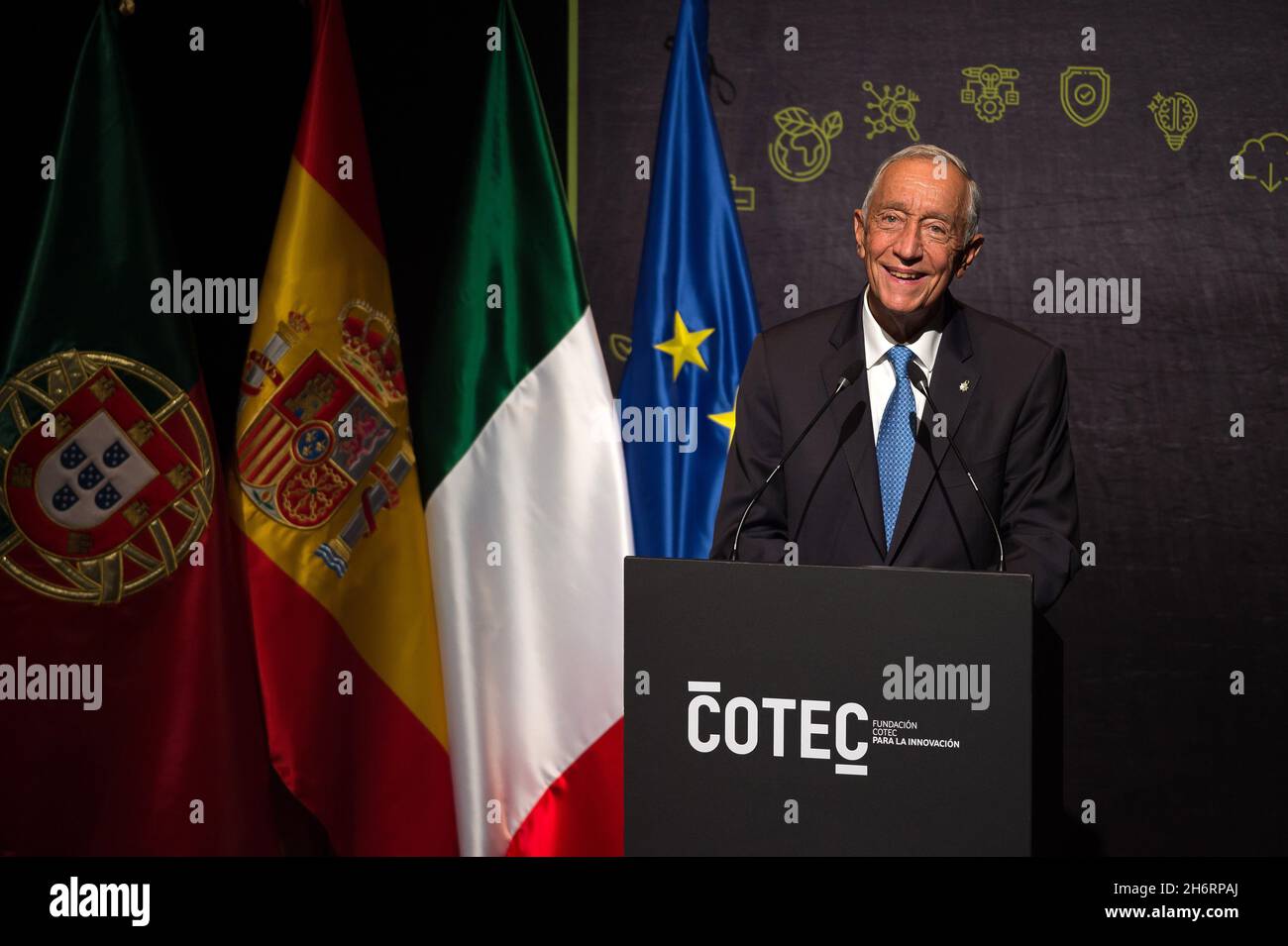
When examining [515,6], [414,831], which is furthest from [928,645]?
[515,6]

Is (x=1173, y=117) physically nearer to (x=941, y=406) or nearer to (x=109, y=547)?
(x=941, y=406)

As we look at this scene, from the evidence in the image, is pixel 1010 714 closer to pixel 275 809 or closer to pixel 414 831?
pixel 414 831

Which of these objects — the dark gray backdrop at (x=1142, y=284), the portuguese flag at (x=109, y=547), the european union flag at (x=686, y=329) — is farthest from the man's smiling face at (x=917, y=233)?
the portuguese flag at (x=109, y=547)

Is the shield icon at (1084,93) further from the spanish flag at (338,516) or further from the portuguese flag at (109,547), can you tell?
the portuguese flag at (109,547)

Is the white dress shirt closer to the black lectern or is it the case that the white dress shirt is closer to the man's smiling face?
the man's smiling face

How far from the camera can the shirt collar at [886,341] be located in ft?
8.35

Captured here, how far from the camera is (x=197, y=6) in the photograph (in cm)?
338

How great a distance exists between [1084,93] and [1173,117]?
0.23 m

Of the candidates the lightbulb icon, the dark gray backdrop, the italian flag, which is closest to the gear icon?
the dark gray backdrop

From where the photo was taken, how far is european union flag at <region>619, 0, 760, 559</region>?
3.26 metres

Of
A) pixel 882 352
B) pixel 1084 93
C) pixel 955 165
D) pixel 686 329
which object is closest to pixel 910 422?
→ pixel 882 352

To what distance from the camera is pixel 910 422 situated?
2420 millimetres

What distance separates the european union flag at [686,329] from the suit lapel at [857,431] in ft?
2.44

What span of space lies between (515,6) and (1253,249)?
6.61 ft
